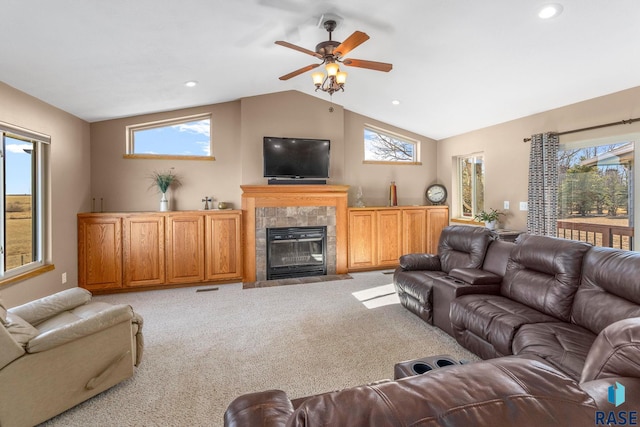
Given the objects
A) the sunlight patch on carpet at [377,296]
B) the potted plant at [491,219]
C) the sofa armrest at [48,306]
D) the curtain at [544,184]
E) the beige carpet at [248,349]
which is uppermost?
the curtain at [544,184]

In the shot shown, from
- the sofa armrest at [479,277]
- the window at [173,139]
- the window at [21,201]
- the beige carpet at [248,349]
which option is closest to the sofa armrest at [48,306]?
the beige carpet at [248,349]

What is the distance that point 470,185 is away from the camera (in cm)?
589

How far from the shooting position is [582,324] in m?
2.15

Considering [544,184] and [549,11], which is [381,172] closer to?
[544,184]

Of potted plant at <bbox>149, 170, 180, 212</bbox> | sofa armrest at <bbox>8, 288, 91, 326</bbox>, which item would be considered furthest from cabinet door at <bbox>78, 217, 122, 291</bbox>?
sofa armrest at <bbox>8, 288, 91, 326</bbox>

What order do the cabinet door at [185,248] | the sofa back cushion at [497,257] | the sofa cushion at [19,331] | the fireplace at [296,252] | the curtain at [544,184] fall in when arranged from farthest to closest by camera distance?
the fireplace at [296,252] → the cabinet door at [185,248] → the curtain at [544,184] → the sofa back cushion at [497,257] → the sofa cushion at [19,331]

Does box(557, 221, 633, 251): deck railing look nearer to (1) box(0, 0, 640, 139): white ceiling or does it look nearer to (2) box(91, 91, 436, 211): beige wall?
(1) box(0, 0, 640, 139): white ceiling

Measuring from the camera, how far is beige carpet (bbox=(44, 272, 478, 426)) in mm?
2033

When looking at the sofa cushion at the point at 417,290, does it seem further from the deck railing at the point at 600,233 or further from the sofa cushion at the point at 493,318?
the deck railing at the point at 600,233

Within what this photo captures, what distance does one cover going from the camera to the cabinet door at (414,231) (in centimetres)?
588

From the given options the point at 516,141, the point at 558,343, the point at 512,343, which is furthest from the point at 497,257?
the point at 516,141

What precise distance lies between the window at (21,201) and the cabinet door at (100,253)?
2.03ft

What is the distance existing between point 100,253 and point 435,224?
5.85 meters

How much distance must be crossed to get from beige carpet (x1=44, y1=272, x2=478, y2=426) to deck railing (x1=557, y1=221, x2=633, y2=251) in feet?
8.45
